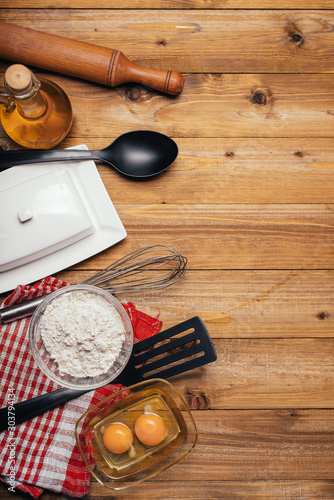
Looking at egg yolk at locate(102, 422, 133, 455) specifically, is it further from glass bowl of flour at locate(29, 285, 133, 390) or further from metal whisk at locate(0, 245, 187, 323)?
metal whisk at locate(0, 245, 187, 323)

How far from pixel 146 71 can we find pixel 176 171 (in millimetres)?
172

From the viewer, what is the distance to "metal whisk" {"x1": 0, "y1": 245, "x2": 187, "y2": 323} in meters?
0.62

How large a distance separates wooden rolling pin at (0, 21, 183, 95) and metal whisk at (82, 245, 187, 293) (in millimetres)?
280

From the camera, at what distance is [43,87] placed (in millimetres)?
586

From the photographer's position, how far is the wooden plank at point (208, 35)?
637 millimetres

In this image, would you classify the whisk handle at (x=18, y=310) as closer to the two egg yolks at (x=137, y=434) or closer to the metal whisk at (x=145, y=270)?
the metal whisk at (x=145, y=270)

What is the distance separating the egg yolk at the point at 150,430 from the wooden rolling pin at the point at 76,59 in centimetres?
54

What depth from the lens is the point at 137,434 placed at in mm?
562

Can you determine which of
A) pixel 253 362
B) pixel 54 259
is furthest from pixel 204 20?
pixel 253 362

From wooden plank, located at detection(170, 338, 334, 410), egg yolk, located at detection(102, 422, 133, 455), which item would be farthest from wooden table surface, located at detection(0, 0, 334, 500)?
egg yolk, located at detection(102, 422, 133, 455)

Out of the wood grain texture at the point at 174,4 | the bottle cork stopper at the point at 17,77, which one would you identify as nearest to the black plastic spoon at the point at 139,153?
the bottle cork stopper at the point at 17,77

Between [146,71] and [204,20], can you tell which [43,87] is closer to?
[146,71]

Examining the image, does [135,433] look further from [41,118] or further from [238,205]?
[41,118]

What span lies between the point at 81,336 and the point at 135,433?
0.18 meters
